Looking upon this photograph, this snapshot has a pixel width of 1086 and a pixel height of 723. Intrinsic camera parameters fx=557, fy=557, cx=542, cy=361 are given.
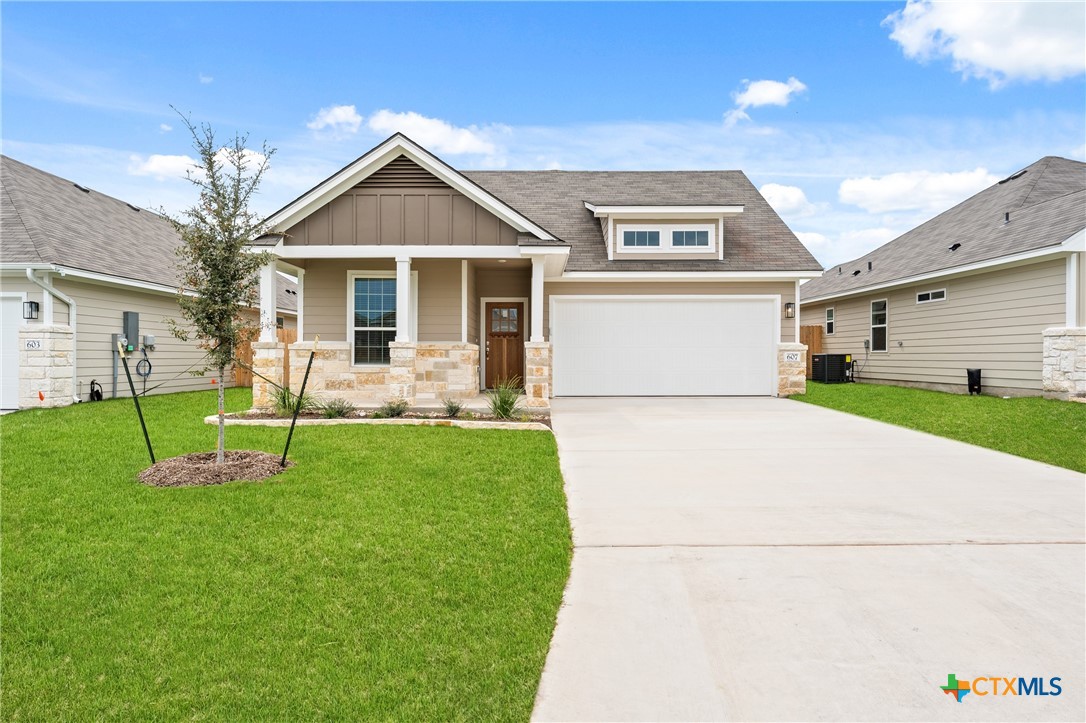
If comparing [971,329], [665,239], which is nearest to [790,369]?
[665,239]

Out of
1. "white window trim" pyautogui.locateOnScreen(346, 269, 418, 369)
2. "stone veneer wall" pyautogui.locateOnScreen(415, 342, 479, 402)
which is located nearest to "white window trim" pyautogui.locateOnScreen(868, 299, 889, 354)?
"stone veneer wall" pyautogui.locateOnScreen(415, 342, 479, 402)

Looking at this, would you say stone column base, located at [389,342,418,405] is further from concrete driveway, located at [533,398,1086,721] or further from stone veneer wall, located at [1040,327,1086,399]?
stone veneer wall, located at [1040,327,1086,399]

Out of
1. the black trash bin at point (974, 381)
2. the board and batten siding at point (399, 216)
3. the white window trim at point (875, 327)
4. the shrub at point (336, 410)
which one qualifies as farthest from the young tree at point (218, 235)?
the white window trim at point (875, 327)

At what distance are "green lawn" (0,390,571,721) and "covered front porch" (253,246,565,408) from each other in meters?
4.54

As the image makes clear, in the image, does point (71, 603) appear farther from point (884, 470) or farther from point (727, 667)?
point (884, 470)

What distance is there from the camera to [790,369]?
46.0 ft

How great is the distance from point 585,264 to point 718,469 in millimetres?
8520

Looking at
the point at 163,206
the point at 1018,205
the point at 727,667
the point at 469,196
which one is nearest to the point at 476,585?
the point at 727,667

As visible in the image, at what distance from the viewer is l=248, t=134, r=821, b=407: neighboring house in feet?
34.6

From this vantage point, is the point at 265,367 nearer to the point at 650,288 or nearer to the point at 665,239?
the point at 650,288

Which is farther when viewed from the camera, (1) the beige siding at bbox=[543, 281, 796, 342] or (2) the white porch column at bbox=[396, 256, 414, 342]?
(1) the beige siding at bbox=[543, 281, 796, 342]

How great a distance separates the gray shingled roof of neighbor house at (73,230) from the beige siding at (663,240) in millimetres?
9782

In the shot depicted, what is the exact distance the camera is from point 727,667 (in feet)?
8.45

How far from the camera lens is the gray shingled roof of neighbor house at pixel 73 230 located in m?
11.3
